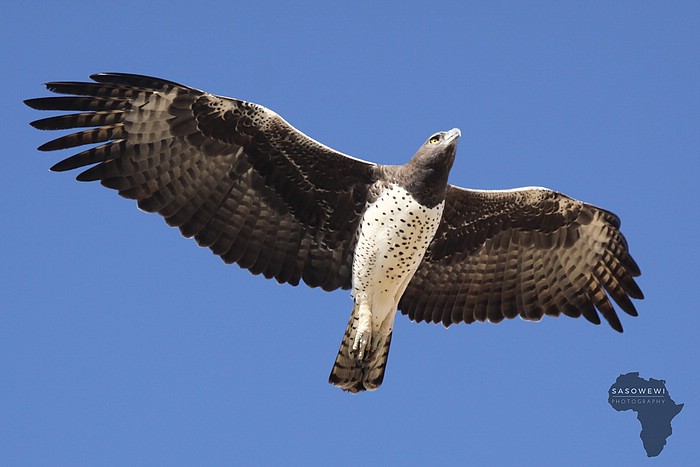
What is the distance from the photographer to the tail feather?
12922mm

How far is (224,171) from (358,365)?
242 centimetres

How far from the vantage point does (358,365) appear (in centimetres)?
1297

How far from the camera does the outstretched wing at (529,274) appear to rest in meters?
13.9

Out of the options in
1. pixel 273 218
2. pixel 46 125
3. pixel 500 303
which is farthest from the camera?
pixel 500 303

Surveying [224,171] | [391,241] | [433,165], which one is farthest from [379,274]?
[224,171]

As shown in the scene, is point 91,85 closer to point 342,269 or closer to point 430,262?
point 342,269

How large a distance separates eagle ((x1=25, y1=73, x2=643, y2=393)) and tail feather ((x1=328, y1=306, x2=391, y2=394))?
1 centimetres

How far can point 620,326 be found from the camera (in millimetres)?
13961

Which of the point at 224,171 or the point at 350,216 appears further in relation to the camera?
the point at 350,216

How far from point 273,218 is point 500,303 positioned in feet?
9.12

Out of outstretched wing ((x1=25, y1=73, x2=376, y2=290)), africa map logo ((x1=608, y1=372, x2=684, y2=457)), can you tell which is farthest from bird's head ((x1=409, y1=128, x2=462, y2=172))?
africa map logo ((x1=608, y1=372, x2=684, y2=457))

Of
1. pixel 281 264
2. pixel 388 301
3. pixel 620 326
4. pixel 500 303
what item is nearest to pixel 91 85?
pixel 281 264

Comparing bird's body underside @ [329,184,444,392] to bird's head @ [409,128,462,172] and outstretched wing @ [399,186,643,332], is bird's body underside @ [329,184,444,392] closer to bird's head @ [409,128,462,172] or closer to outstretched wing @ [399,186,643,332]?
bird's head @ [409,128,462,172]

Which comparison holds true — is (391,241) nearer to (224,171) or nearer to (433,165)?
(433,165)
